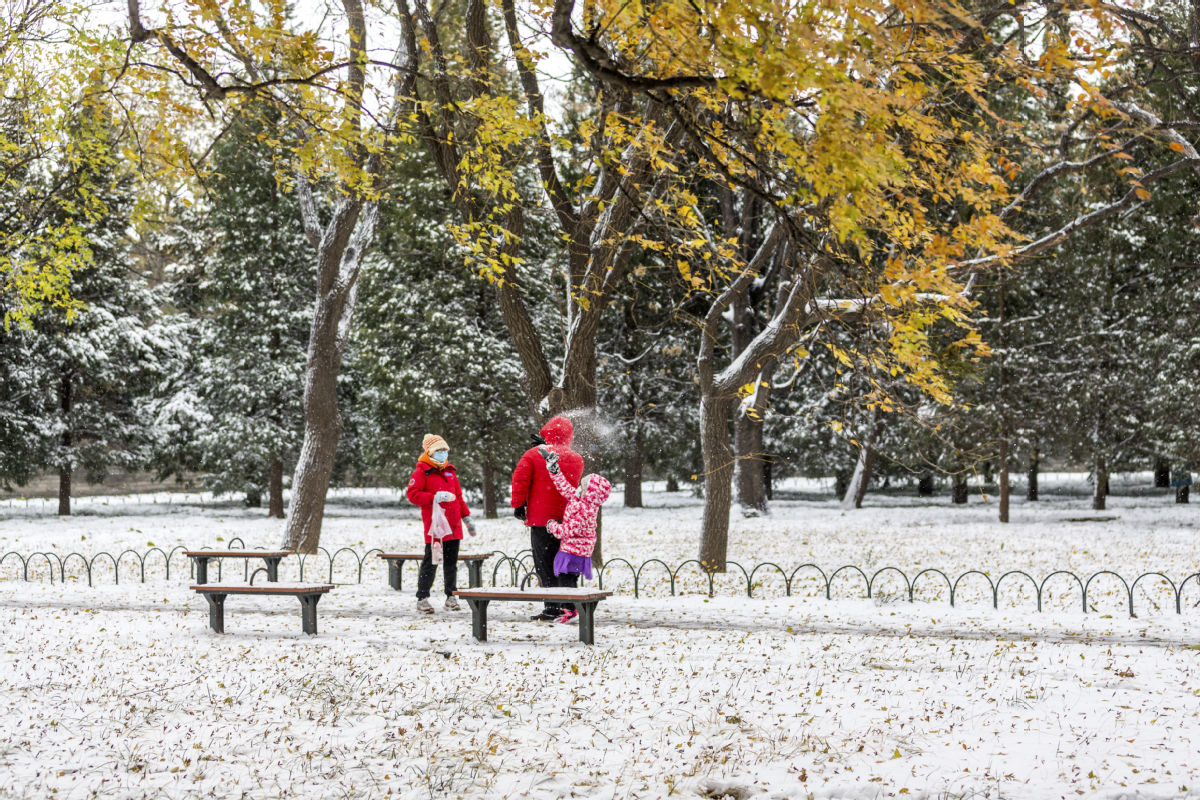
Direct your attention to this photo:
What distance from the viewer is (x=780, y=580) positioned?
13164 mm

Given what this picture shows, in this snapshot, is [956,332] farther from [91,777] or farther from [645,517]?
[91,777]

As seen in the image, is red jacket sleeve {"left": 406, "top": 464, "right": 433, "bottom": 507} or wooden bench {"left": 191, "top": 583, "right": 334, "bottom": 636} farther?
red jacket sleeve {"left": 406, "top": 464, "right": 433, "bottom": 507}

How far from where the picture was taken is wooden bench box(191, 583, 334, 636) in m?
8.45

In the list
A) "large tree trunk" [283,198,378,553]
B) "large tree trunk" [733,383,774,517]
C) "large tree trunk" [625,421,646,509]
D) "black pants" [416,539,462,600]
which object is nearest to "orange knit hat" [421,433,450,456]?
"black pants" [416,539,462,600]

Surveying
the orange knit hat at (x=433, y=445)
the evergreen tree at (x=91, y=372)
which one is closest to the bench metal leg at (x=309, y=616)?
the orange knit hat at (x=433, y=445)

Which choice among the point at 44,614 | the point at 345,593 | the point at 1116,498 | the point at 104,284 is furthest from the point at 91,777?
the point at 1116,498

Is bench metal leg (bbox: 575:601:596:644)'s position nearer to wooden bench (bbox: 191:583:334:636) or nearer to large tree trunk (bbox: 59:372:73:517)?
wooden bench (bbox: 191:583:334:636)

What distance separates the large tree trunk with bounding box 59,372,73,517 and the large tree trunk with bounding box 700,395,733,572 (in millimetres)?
20010

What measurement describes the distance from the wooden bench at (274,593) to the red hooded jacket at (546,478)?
74.1 inches

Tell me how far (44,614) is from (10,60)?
8636 mm

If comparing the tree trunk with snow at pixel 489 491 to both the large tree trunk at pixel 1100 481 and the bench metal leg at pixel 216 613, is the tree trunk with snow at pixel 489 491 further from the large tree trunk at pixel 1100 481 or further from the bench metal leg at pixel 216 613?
the bench metal leg at pixel 216 613

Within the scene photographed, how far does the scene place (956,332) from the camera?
25078mm

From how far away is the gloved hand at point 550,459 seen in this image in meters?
8.88

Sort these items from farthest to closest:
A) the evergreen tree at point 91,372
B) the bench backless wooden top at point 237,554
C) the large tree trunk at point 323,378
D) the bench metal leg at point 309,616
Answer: the evergreen tree at point 91,372, the large tree trunk at point 323,378, the bench backless wooden top at point 237,554, the bench metal leg at point 309,616
